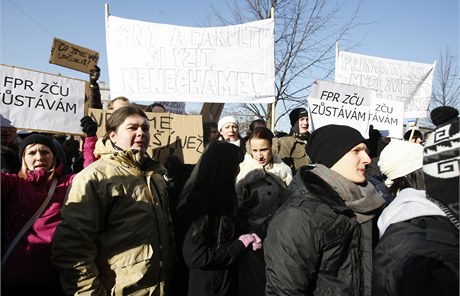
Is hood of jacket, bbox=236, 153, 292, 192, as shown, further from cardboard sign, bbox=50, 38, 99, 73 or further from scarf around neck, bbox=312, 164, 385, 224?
cardboard sign, bbox=50, 38, 99, 73

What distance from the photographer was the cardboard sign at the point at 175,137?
13.8ft

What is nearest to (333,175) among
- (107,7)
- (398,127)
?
(107,7)

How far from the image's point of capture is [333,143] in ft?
7.55

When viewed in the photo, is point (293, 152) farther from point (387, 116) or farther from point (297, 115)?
point (387, 116)

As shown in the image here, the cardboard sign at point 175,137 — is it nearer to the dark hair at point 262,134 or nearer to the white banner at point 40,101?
the dark hair at point 262,134

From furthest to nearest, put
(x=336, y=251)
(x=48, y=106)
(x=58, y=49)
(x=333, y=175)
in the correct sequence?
(x=58, y=49) → (x=48, y=106) → (x=333, y=175) → (x=336, y=251)

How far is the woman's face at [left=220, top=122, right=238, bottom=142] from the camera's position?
4.73m

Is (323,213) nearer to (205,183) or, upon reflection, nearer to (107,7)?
(205,183)

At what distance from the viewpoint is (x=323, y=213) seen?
195 centimetres

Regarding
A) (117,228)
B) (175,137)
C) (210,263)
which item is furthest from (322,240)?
(175,137)

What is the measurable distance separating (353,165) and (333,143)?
0.58ft

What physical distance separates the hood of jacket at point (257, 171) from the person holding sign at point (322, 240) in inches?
59.8

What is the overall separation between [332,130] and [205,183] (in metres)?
0.93

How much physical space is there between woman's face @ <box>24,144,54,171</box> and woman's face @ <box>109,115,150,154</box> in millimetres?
538
